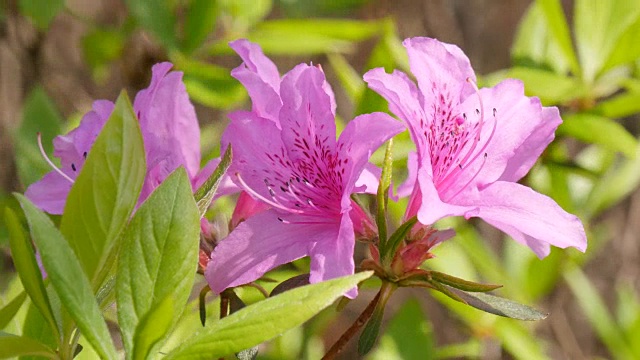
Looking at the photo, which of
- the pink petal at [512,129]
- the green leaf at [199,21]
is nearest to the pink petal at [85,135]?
the pink petal at [512,129]

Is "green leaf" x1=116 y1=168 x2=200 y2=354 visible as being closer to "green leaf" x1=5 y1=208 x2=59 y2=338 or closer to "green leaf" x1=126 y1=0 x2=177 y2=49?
"green leaf" x1=5 y1=208 x2=59 y2=338

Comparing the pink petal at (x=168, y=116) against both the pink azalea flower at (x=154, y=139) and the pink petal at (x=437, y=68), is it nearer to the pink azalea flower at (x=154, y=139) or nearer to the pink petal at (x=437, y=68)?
the pink azalea flower at (x=154, y=139)

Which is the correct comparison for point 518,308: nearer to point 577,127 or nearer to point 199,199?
point 199,199

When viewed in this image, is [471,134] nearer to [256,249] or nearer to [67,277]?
[256,249]

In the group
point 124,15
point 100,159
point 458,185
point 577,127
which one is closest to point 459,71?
point 458,185

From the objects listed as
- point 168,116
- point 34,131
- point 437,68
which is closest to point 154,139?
point 168,116

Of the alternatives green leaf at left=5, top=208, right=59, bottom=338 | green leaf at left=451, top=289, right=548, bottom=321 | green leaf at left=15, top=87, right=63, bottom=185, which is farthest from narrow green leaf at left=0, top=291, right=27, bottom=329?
green leaf at left=15, top=87, right=63, bottom=185
